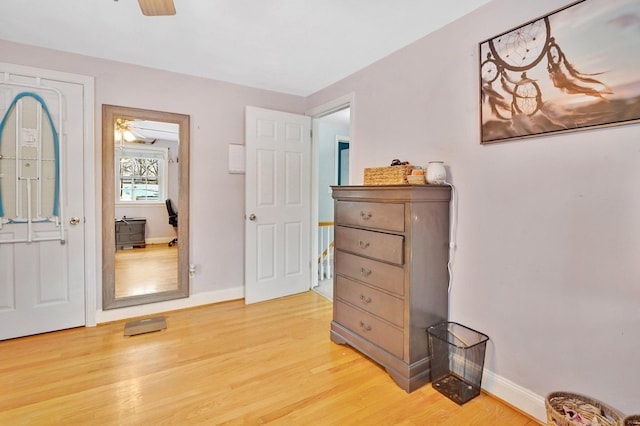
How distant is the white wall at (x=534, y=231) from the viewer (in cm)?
135

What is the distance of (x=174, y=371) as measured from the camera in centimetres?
203

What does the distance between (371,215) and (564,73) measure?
1.23 metres

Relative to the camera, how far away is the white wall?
1.35 metres

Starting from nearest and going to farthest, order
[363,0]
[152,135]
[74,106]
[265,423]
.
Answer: [265,423], [363,0], [74,106], [152,135]

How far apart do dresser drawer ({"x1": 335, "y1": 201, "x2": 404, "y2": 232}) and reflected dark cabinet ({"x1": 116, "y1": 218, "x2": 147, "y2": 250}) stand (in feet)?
12.2

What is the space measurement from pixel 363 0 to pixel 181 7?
44.7 inches

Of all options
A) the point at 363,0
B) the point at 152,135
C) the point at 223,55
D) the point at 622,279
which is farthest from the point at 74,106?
the point at 622,279

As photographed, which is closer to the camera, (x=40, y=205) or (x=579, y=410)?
(x=579, y=410)

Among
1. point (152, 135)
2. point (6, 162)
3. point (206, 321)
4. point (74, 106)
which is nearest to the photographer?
point (6, 162)

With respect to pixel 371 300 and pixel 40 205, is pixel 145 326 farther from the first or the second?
pixel 371 300

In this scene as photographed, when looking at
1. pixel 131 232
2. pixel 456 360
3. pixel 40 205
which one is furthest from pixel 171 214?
pixel 456 360

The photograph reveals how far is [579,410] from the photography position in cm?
141

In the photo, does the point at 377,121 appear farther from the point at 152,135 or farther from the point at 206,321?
the point at 152,135

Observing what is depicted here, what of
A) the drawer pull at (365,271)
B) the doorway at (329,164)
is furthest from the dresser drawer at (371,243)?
the doorway at (329,164)
